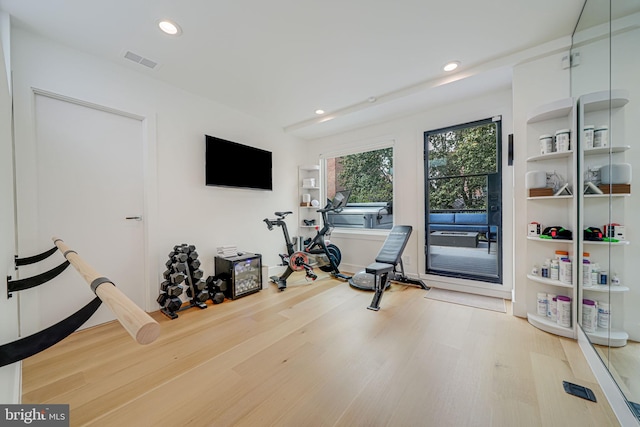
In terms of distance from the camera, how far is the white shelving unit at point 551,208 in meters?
2.15

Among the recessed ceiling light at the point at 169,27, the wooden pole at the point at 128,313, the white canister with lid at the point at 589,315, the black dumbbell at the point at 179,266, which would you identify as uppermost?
the recessed ceiling light at the point at 169,27

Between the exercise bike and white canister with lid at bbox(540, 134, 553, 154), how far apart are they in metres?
2.38

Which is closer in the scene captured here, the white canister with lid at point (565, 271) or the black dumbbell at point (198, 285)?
the white canister with lid at point (565, 271)

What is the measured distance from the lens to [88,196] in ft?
7.86

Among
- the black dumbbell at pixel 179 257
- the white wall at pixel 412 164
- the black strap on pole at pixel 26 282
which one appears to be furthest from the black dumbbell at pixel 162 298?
the white wall at pixel 412 164

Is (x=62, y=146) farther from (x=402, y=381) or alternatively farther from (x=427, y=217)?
(x=427, y=217)

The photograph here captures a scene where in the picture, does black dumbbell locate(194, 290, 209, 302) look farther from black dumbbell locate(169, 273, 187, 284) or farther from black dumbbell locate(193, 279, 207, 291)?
black dumbbell locate(169, 273, 187, 284)

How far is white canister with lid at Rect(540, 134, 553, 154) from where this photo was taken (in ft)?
7.55

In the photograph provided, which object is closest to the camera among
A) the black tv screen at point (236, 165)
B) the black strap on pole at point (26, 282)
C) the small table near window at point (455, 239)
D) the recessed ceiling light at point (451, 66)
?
the black strap on pole at point (26, 282)

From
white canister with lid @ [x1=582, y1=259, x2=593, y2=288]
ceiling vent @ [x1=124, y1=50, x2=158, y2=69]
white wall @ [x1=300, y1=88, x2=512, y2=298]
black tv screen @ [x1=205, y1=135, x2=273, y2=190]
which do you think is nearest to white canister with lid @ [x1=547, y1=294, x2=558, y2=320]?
white canister with lid @ [x1=582, y1=259, x2=593, y2=288]

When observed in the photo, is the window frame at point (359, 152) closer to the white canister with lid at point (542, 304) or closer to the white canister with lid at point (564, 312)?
the white canister with lid at point (542, 304)

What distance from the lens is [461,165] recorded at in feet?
11.3

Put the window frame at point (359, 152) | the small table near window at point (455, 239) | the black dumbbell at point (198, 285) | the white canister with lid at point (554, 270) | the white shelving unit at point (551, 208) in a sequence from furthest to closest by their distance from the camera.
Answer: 1. the window frame at point (359, 152)
2. the small table near window at point (455, 239)
3. the black dumbbell at point (198, 285)
4. the white canister with lid at point (554, 270)
5. the white shelving unit at point (551, 208)

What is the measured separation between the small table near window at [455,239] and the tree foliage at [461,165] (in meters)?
0.41
